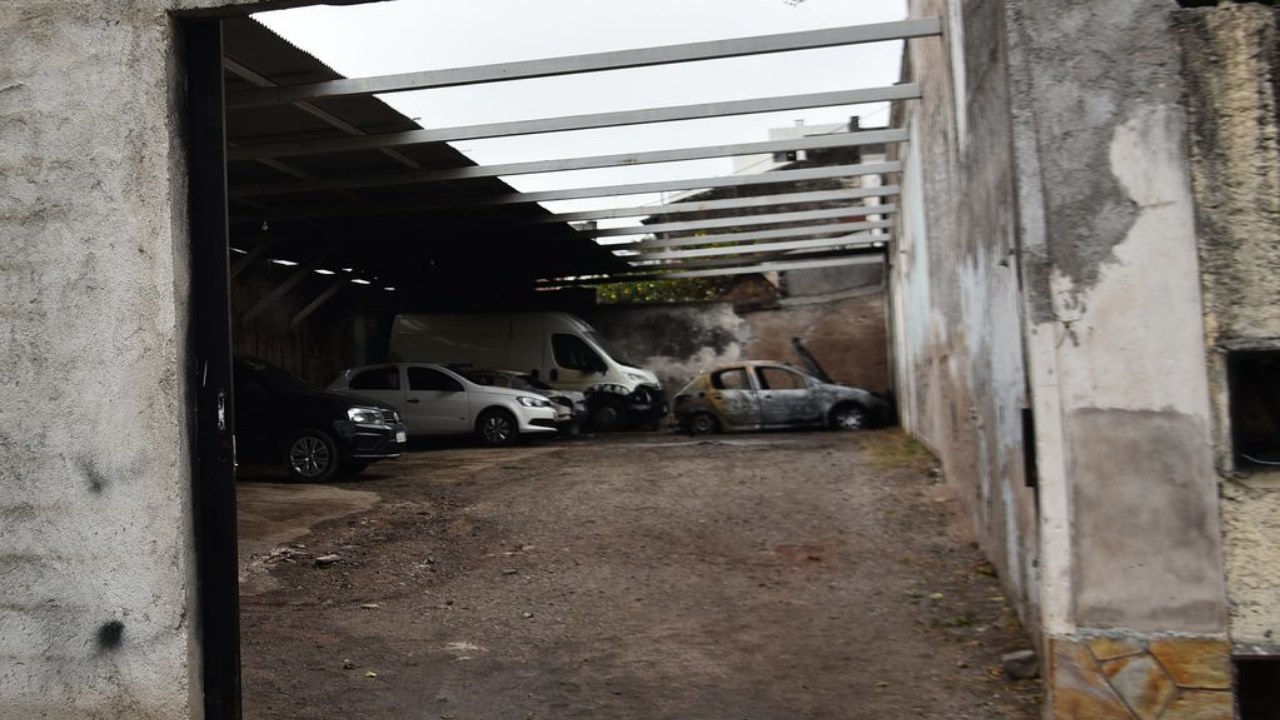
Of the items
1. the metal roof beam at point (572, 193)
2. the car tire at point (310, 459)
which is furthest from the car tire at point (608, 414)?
the car tire at point (310, 459)

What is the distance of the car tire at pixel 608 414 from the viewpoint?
21.0m

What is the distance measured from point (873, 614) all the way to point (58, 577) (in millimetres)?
4390

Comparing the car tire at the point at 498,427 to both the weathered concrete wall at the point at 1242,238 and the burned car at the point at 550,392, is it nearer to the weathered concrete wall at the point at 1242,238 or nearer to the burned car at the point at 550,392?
the burned car at the point at 550,392

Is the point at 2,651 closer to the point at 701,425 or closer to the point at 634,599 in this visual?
the point at 634,599

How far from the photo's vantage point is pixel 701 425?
20.1 meters

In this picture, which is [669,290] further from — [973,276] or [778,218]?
[973,276]

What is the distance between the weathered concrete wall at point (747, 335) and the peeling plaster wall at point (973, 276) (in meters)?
10.3

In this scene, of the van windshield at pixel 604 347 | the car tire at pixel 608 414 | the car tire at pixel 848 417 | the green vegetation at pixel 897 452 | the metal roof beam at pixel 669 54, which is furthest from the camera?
the van windshield at pixel 604 347

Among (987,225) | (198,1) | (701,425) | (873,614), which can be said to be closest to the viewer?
(198,1)

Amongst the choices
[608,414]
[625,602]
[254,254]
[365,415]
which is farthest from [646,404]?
[625,602]

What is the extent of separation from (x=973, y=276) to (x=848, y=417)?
1323cm

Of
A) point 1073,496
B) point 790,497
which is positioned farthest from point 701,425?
point 1073,496

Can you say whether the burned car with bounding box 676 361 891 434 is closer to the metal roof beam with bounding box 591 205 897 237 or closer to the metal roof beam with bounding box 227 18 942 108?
the metal roof beam with bounding box 591 205 897 237

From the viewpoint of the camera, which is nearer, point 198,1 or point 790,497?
point 198,1
